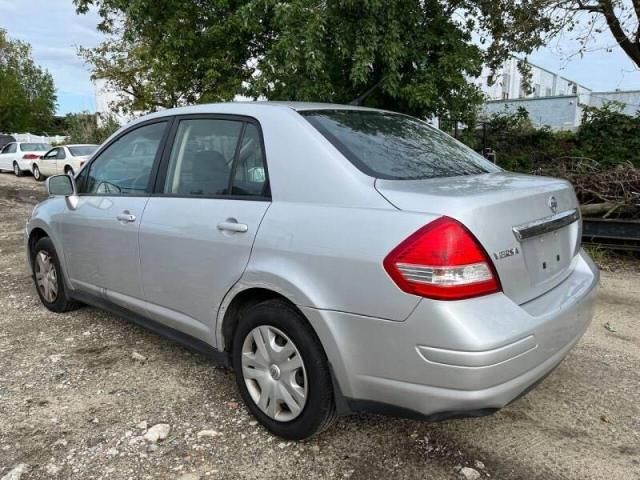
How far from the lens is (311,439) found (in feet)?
8.92

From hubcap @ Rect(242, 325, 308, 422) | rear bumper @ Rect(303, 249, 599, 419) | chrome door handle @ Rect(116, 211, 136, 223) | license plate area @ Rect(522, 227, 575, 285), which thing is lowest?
hubcap @ Rect(242, 325, 308, 422)

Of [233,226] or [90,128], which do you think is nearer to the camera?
[233,226]

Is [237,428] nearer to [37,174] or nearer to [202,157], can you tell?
[202,157]

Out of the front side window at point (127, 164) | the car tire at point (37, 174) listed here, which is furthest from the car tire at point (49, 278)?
the car tire at point (37, 174)

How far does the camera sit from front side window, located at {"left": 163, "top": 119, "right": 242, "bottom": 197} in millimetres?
2971

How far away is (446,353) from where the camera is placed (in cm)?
204

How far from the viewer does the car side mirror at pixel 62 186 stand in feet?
13.2

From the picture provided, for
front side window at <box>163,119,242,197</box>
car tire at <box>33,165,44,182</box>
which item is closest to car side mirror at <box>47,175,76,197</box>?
front side window at <box>163,119,242,197</box>

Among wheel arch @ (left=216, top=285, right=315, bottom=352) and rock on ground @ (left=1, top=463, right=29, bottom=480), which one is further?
wheel arch @ (left=216, top=285, right=315, bottom=352)

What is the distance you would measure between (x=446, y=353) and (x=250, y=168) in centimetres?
140

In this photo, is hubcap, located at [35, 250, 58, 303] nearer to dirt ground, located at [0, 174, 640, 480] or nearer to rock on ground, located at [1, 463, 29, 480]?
dirt ground, located at [0, 174, 640, 480]

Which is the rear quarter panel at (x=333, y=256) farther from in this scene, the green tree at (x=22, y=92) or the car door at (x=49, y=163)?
the green tree at (x=22, y=92)

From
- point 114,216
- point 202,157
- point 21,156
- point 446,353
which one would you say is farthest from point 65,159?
point 446,353

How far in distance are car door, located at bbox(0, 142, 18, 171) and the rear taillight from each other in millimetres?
24257
